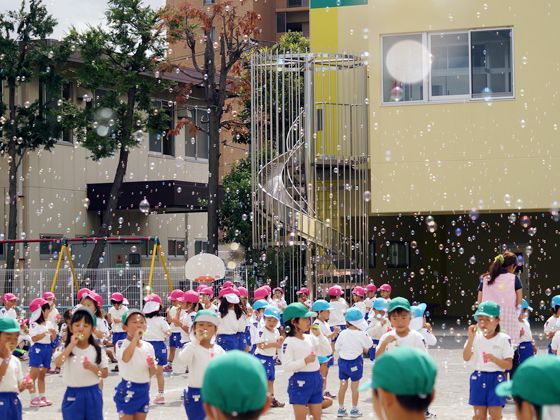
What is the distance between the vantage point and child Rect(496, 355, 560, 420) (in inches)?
93.9

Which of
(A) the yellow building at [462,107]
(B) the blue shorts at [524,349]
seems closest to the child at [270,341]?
(B) the blue shorts at [524,349]

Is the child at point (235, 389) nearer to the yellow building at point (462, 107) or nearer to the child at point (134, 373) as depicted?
the child at point (134, 373)

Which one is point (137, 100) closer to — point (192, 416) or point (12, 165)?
point (12, 165)

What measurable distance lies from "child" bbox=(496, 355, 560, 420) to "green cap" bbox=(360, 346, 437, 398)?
30 cm

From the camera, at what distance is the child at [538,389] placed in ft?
7.82

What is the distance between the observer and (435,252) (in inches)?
A: 885

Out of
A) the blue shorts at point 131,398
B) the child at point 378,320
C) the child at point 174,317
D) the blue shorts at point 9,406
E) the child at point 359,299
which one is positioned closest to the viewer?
the blue shorts at point 9,406

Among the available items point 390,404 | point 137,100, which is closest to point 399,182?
point 137,100

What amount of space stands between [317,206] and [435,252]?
638 cm

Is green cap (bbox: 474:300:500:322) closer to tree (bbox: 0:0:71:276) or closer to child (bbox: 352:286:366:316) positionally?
child (bbox: 352:286:366:316)

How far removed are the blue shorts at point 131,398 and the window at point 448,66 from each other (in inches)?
452

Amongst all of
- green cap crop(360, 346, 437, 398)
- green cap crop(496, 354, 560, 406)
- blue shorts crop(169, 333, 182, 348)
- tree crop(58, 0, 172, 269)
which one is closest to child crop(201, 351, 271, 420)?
green cap crop(360, 346, 437, 398)

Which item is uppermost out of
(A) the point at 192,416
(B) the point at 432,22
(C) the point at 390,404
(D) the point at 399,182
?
(B) the point at 432,22

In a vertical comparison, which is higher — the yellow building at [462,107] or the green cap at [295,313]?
the yellow building at [462,107]
